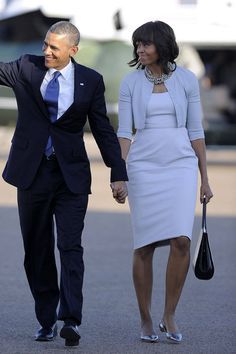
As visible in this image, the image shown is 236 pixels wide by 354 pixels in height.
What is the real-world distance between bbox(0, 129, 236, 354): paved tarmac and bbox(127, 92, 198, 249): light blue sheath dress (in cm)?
59

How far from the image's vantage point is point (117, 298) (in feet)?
27.1

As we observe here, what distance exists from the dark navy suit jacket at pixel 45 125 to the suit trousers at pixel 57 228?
65 millimetres

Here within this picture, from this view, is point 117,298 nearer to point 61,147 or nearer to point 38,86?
point 61,147

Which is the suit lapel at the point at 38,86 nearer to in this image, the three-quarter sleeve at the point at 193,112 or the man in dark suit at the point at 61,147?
the man in dark suit at the point at 61,147

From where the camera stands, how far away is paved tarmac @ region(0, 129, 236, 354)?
6.67 m

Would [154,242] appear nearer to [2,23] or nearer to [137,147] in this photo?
[137,147]

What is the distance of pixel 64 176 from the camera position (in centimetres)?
650

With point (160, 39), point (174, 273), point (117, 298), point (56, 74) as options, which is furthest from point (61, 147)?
point (117, 298)

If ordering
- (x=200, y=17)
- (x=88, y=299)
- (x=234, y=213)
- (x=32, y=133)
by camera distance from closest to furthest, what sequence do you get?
(x=32, y=133) → (x=88, y=299) → (x=234, y=213) → (x=200, y=17)

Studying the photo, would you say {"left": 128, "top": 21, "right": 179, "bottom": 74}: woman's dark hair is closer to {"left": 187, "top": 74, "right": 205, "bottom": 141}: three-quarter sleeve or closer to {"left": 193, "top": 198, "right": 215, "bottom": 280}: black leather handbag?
{"left": 187, "top": 74, "right": 205, "bottom": 141}: three-quarter sleeve

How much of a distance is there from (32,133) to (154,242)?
90 centimetres

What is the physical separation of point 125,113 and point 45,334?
124 centimetres

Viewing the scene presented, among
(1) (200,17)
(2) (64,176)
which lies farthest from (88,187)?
(1) (200,17)

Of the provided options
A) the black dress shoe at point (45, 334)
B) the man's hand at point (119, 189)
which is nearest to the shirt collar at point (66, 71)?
the man's hand at point (119, 189)
